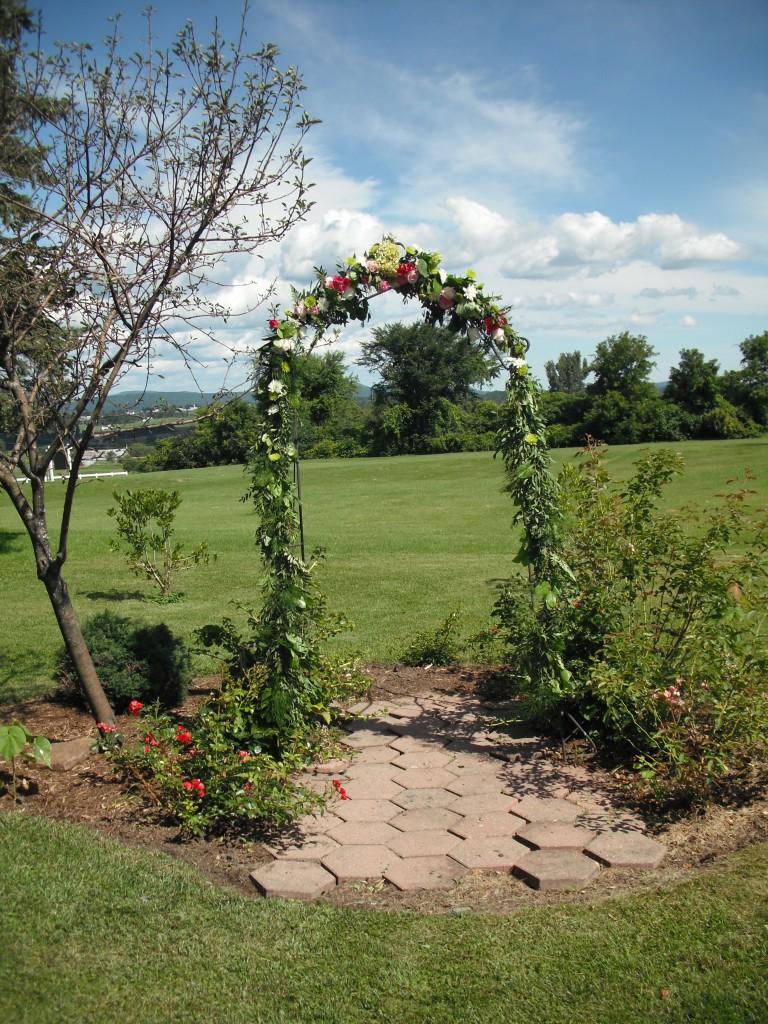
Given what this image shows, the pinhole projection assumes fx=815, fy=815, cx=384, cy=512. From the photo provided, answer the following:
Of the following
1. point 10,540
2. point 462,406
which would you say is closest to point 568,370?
point 462,406

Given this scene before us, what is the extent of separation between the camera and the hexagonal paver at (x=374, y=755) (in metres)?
5.22

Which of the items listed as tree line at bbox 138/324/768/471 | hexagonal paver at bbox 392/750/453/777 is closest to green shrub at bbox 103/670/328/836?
hexagonal paver at bbox 392/750/453/777

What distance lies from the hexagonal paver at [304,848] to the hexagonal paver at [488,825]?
0.66m

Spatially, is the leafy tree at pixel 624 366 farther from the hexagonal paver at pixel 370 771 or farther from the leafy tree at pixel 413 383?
Result: the hexagonal paver at pixel 370 771

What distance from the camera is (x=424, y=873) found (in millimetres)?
3875

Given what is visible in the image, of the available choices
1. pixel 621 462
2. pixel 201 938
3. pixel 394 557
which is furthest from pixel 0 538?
pixel 621 462

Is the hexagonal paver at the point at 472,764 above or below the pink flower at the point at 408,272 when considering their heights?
below

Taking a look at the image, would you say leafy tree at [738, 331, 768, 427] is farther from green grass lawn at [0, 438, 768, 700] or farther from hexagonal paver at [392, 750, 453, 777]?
hexagonal paver at [392, 750, 453, 777]

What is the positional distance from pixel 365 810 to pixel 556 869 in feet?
3.93

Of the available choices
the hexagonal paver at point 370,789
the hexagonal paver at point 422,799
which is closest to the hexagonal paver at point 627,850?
the hexagonal paver at point 422,799

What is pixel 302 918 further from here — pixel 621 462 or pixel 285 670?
pixel 621 462

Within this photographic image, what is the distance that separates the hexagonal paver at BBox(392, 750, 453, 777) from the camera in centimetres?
514

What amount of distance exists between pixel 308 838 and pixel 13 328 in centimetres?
351

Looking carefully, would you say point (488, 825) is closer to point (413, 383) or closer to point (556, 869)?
point (556, 869)
